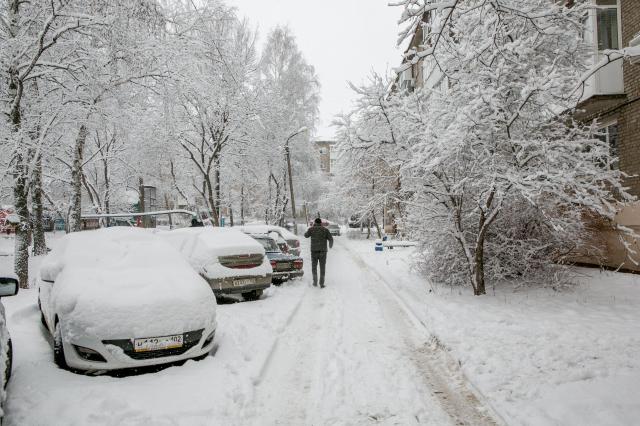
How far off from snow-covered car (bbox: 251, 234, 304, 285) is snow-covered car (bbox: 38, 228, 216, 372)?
4745 mm

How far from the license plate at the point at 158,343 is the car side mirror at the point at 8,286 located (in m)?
1.25

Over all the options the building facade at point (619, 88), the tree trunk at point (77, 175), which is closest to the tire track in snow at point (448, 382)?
the building facade at point (619, 88)

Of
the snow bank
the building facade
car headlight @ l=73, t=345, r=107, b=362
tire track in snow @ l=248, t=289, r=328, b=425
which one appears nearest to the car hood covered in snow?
car headlight @ l=73, t=345, r=107, b=362

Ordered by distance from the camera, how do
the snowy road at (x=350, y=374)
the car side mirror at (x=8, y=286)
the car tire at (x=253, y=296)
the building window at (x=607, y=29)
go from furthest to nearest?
the building window at (x=607, y=29) < the car tire at (x=253, y=296) < the snowy road at (x=350, y=374) < the car side mirror at (x=8, y=286)

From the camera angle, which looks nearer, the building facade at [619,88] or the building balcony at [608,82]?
the building facade at [619,88]

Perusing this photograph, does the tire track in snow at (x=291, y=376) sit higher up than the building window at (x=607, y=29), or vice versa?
the building window at (x=607, y=29)

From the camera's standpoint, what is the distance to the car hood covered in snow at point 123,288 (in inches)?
169

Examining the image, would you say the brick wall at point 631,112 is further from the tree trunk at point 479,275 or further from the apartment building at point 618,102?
the tree trunk at point 479,275

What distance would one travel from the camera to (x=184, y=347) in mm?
4625

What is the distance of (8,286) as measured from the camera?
11.6 ft

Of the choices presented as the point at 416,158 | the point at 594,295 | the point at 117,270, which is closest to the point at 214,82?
the point at 416,158

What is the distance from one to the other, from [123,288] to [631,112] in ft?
40.4

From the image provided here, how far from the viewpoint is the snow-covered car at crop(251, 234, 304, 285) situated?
1047 cm

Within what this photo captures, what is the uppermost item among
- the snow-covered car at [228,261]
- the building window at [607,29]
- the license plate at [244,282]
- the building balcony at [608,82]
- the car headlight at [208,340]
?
the building window at [607,29]
